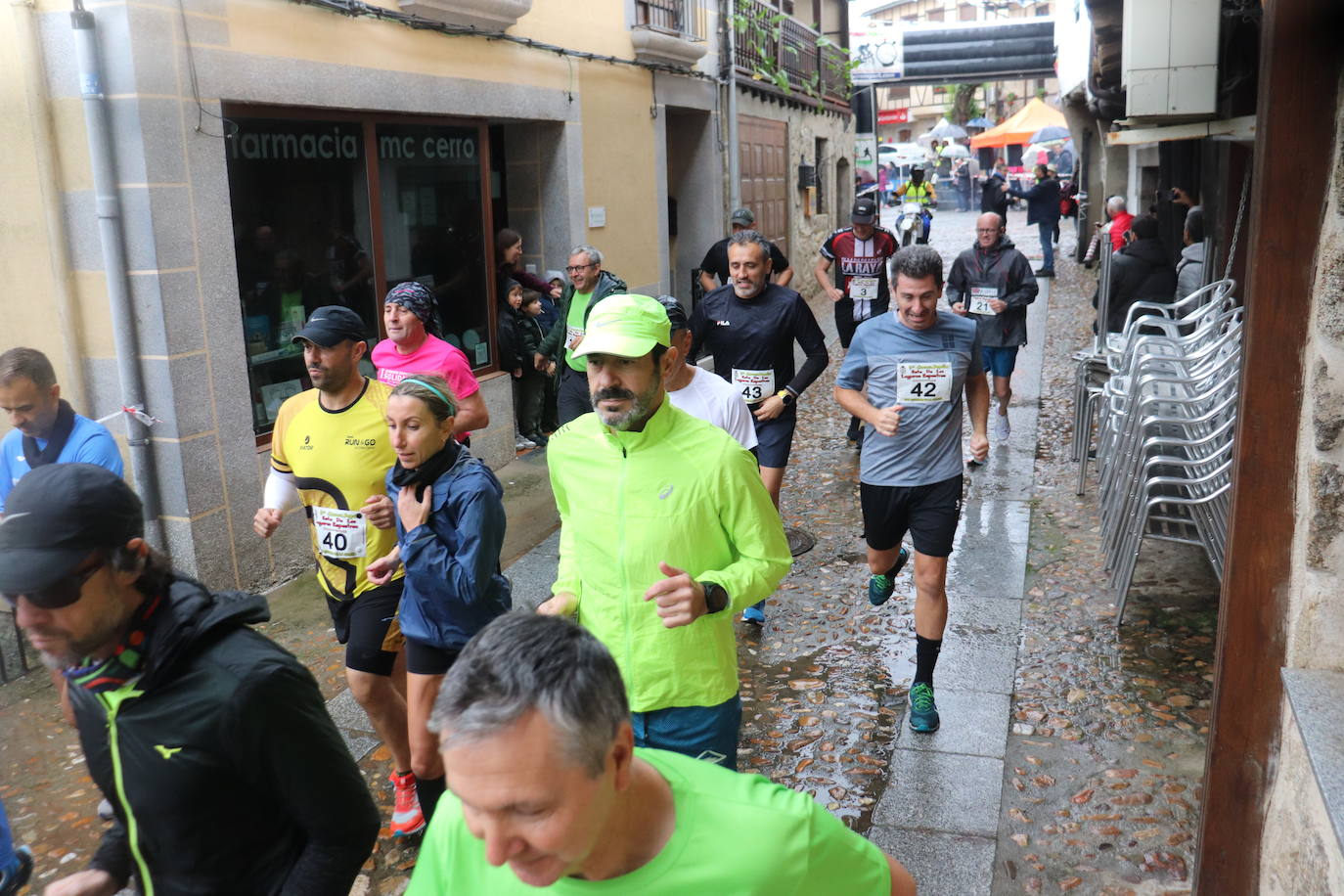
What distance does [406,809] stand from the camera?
4.37 m

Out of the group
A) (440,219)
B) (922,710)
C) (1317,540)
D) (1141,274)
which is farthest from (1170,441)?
(440,219)

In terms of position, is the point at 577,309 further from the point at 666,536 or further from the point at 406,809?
the point at 666,536

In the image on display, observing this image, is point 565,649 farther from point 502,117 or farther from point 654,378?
point 502,117

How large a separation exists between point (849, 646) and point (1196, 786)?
1.88 m

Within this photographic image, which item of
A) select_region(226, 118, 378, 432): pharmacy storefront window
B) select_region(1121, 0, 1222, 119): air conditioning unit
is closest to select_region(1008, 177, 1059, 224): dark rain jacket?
select_region(1121, 0, 1222, 119): air conditioning unit

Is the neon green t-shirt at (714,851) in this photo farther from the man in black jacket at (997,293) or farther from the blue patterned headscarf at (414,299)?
the man in black jacket at (997,293)

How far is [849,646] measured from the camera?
6.04m

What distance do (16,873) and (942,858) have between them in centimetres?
289

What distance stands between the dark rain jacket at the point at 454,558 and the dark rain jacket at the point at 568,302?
3.75 metres

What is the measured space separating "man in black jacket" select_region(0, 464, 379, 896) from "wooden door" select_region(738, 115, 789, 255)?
47.8 feet

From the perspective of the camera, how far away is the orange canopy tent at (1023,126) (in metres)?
35.9

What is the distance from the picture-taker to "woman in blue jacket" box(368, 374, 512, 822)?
12.3ft

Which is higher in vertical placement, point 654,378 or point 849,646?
point 654,378

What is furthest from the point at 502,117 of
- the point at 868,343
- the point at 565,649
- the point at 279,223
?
the point at 565,649
